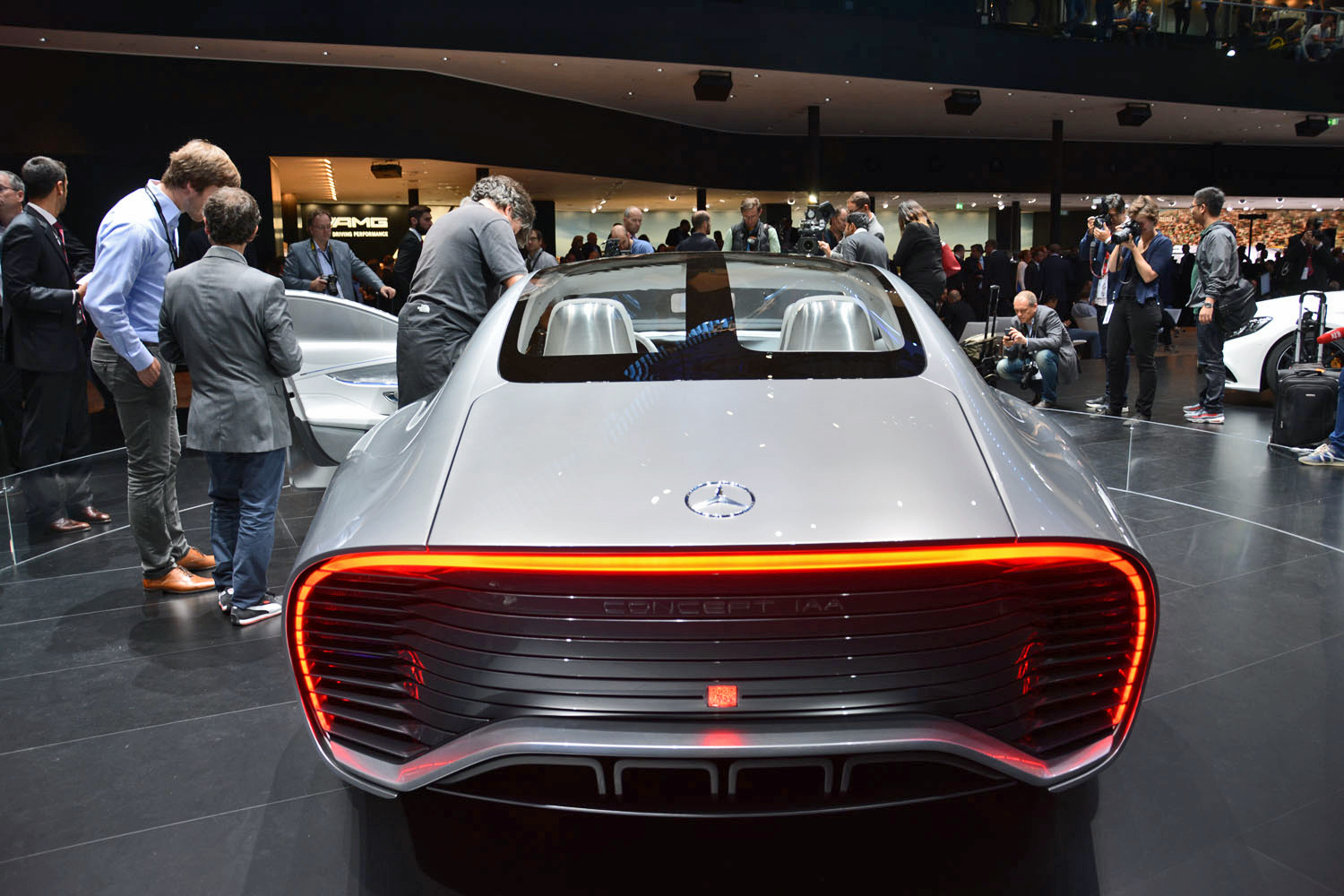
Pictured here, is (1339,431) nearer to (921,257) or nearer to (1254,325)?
(1254,325)

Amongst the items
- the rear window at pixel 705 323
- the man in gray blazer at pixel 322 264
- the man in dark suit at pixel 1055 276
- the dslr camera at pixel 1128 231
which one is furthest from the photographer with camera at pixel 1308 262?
the rear window at pixel 705 323

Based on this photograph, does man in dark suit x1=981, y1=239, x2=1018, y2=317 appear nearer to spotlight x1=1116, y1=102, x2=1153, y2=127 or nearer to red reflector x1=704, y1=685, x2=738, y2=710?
spotlight x1=1116, y1=102, x2=1153, y2=127

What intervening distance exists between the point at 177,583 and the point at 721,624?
279 cm

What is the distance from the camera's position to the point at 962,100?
12.9m

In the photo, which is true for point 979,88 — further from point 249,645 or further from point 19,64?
point 249,645

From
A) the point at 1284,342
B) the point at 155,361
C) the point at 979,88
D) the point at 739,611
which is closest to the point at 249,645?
the point at 155,361

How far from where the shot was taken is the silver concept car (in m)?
1.35

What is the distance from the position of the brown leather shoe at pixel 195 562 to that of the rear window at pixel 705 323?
2045 mm

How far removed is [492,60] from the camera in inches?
416

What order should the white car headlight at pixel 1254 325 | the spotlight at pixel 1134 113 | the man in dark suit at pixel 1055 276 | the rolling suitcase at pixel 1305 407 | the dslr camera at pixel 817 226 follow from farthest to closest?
the spotlight at pixel 1134 113, the man in dark suit at pixel 1055 276, the white car headlight at pixel 1254 325, the dslr camera at pixel 817 226, the rolling suitcase at pixel 1305 407

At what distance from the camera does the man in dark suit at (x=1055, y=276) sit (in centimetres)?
1185

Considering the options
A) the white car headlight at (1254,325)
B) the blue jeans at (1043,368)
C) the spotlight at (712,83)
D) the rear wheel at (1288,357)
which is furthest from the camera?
the spotlight at (712,83)

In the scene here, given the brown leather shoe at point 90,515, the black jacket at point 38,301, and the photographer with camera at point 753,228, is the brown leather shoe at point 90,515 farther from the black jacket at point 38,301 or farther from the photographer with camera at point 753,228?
the photographer with camera at point 753,228

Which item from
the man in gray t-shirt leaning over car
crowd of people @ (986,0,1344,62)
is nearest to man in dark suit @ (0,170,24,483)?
the man in gray t-shirt leaning over car
